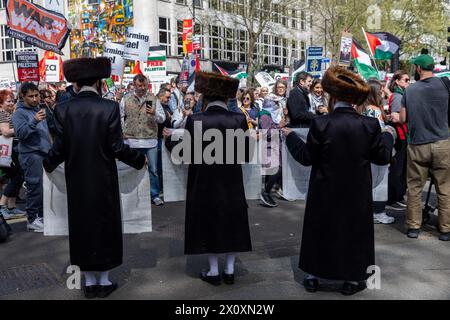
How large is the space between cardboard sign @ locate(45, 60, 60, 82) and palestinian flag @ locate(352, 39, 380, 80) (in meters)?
9.85

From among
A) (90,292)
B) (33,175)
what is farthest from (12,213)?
(90,292)

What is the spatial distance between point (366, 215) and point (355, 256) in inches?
13.7

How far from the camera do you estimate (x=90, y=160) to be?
425 centimetres

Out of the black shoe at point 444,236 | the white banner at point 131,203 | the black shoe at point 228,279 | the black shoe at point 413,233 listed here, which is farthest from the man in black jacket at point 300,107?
the black shoe at point 228,279

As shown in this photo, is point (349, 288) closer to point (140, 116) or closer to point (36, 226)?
point (36, 226)

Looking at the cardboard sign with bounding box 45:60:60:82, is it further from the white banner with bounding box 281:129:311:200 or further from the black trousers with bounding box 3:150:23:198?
the white banner with bounding box 281:129:311:200

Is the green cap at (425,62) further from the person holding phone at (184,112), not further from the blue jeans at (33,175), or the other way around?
the blue jeans at (33,175)

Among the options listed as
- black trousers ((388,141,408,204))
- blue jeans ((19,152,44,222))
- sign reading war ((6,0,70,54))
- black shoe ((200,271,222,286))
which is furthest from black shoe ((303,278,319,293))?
sign reading war ((6,0,70,54))

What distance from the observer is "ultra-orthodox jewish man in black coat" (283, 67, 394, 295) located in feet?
13.9

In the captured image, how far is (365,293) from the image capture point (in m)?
4.45

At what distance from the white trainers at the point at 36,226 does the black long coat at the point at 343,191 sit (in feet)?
Answer: 13.1

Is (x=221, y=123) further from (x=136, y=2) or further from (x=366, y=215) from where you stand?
(x=136, y=2)

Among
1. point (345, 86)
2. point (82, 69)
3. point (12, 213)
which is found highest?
point (82, 69)

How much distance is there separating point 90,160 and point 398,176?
4873 millimetres
